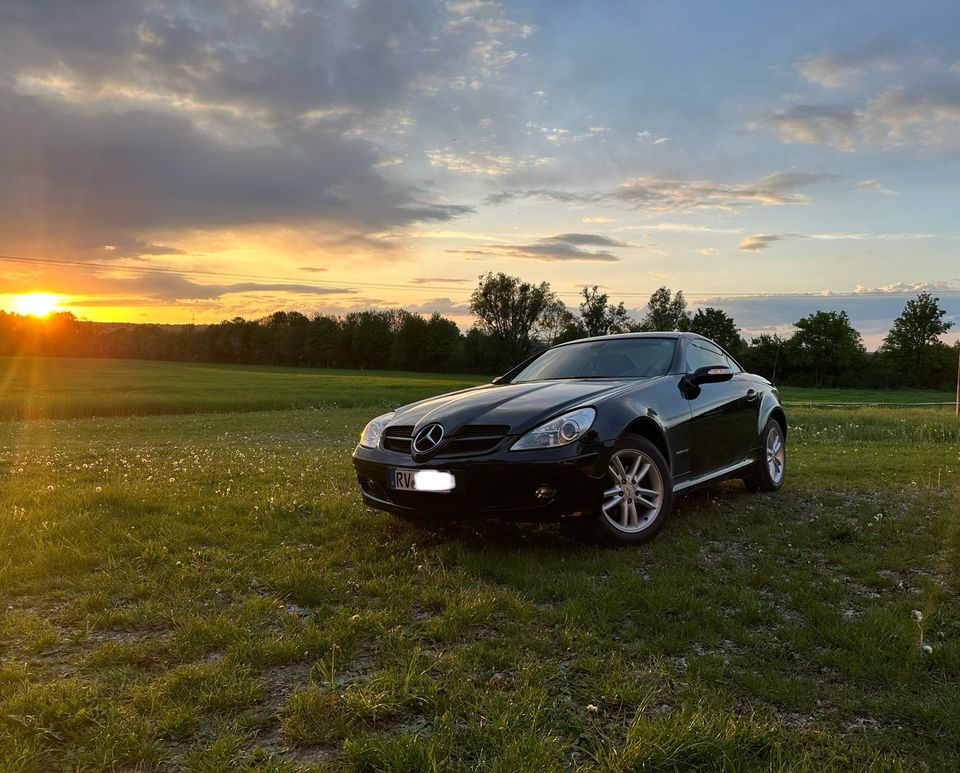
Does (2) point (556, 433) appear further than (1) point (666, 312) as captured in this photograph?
No

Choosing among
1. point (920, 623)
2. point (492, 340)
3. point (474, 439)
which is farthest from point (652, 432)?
point (492, 340)

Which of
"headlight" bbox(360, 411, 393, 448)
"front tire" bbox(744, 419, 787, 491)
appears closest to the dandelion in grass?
"front tire" bbox(744, 419, 787, 491)

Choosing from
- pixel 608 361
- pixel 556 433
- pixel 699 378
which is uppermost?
pixel 608 361

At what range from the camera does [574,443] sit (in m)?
4.31

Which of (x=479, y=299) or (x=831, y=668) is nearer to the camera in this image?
(x=831, y=668)

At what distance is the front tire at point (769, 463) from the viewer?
6832 millimetres

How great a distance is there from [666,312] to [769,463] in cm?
9499

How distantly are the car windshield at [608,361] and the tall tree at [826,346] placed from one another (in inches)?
3387

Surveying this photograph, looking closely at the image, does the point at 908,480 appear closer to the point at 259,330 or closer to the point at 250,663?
the point at 250,663

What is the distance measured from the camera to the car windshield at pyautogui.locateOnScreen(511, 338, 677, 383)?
5742 millimetres

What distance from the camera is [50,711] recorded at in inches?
98.2

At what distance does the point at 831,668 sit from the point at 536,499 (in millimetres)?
1813

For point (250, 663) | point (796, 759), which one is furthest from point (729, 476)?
point (250, 663)

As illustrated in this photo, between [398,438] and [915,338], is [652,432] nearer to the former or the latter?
[398,438]
